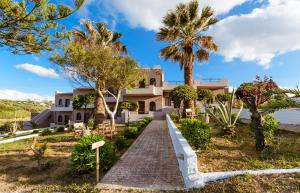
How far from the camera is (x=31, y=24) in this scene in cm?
988

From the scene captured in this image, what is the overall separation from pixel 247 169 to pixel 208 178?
3.96ft

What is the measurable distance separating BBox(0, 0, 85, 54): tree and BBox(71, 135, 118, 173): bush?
4760 mm

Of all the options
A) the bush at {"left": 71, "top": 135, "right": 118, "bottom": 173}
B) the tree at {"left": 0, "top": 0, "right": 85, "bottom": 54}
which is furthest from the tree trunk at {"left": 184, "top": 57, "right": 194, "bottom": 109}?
the bush at {"left": 71, "top": 135, "right": 118, "bottom": 173}

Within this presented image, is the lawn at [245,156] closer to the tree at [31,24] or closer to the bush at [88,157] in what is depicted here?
the bush at [88,157]

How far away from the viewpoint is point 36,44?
10.4m

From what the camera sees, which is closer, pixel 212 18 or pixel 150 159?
pixel 150 159

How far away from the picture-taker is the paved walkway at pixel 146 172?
690cm

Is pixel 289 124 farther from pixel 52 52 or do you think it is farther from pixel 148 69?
pixel 148 69

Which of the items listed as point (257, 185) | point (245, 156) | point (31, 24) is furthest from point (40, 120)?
point (257, 185)

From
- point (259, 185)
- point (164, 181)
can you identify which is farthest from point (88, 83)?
point (259, 185)

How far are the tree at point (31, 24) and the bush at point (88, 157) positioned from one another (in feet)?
15.6

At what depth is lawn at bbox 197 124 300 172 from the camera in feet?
23.0

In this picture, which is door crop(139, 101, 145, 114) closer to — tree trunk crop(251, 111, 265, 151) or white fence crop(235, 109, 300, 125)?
white fence crop(235, 109, 300, 125)

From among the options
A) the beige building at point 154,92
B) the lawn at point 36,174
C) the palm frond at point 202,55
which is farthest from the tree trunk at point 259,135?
the beige building at point 154,92
